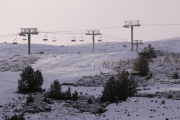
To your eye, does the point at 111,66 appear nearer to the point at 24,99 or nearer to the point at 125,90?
Result: the point at 125,90

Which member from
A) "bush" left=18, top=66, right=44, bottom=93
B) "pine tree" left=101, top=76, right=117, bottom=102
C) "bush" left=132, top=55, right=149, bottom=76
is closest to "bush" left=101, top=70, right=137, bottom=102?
"pine tree" left=101, top=76, right=117, bottom=102

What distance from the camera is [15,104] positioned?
Result: 653 inches

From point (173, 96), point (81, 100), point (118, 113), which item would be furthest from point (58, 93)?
point (173, 96)

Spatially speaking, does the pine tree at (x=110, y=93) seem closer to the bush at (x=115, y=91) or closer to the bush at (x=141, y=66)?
the bush at (x=115, y=91)

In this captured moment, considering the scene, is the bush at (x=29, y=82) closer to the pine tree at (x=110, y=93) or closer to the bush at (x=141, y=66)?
the pine tree at (x=110, y=93)

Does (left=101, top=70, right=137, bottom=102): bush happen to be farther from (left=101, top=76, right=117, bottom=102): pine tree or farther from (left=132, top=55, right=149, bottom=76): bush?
(left=132, top=55, right=149, bottom=76): bush

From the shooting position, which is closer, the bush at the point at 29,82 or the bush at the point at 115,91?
the bush at the point at 115,91

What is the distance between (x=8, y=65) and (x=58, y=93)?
33206mm

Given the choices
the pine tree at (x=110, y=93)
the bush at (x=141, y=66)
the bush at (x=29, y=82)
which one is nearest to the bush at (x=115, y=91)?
the pine tree at (x=110, y=93)

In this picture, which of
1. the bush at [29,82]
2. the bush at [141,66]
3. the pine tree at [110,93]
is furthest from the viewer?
the bush at [141,66]

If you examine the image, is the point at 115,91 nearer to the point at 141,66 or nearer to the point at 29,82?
the point at 29,82

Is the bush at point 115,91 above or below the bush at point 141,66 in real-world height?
below

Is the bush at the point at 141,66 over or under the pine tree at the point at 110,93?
over

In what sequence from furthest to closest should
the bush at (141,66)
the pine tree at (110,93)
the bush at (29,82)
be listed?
1. the bush at (141,66)
2. the bush at (29,82)
3. the pine tree at (110,93)
